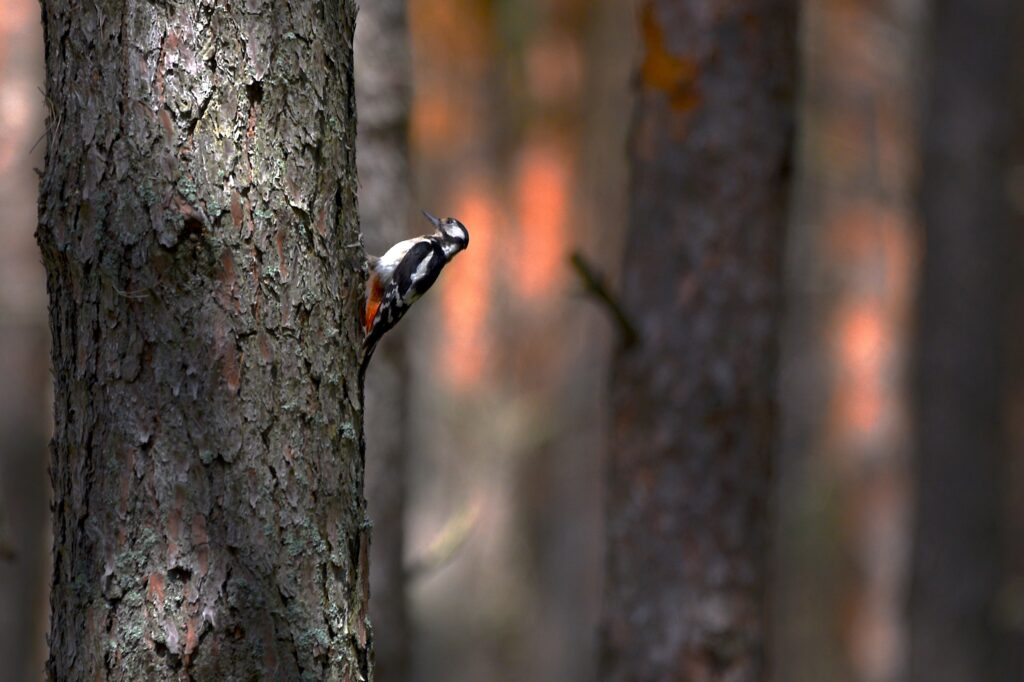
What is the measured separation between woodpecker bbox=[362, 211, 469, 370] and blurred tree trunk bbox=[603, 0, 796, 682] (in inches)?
33.5

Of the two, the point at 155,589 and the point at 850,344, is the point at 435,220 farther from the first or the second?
the point at 850,344

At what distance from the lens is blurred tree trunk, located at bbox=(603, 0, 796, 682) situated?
4402mm

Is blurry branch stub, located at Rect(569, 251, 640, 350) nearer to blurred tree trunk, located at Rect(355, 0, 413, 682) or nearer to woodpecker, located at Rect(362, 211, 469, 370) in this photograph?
woodpecker, located at Rect(362, 211, 469, 370)

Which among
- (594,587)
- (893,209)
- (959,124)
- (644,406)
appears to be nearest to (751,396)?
(644,406)

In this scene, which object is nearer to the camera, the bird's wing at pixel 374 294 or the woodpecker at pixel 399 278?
the woodpecker at pixel 399 278

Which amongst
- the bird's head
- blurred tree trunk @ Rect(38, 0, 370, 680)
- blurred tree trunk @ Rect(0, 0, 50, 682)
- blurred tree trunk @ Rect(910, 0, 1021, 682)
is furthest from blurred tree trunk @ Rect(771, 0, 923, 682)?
blurred tree trunk @ Rect(38, 0, 370, 680)

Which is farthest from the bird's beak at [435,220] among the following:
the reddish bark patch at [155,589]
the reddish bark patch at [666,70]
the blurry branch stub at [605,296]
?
the reddish bark patch at [155,589]

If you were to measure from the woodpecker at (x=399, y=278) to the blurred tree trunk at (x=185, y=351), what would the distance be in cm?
123

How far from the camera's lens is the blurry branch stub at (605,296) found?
13.2ft

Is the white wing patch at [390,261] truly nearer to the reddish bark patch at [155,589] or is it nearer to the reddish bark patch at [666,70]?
the reddish bark patch at [666,70]

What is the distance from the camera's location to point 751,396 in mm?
4461

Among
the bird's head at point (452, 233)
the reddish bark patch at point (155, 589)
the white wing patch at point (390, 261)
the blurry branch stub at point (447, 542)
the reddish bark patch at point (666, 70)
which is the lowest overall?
the reddish bark patch at point (155, 589)


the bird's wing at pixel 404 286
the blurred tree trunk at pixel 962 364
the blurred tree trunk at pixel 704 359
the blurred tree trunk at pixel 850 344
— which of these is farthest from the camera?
the blurred tree trunk at pixel 850 344

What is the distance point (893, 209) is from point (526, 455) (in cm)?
618
